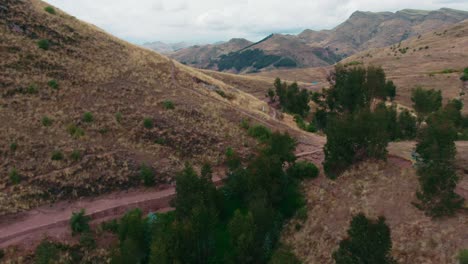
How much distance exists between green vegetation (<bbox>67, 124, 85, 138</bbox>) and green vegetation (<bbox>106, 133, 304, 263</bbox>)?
1667cm

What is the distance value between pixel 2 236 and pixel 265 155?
28.3m

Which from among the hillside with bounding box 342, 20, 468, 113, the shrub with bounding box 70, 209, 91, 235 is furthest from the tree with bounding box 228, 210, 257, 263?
the hillside with bounding box 342, 20, 468, 113

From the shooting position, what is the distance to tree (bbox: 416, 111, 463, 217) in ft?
88.2

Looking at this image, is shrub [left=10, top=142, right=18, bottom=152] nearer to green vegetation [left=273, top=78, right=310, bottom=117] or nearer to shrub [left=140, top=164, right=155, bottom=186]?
shrub [left=140, top=164, right=155, bottom=186]

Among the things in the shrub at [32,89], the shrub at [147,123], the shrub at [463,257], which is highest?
the shrub at [32,89]

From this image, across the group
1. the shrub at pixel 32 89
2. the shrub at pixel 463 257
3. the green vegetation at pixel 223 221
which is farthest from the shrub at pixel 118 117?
the shrub at pixel 463 257

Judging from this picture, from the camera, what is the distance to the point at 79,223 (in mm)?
33219

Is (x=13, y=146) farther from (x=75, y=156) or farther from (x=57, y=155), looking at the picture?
(x=75, y=156)

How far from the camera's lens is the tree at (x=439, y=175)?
26.9m

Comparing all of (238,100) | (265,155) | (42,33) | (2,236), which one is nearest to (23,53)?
(42,33)

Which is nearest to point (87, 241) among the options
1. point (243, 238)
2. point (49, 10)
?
point (243, 238)

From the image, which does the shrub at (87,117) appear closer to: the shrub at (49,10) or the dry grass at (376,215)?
the dry grass at (376,215)

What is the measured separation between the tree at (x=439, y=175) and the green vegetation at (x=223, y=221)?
13.0 m

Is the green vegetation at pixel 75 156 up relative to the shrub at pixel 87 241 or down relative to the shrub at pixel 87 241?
up
